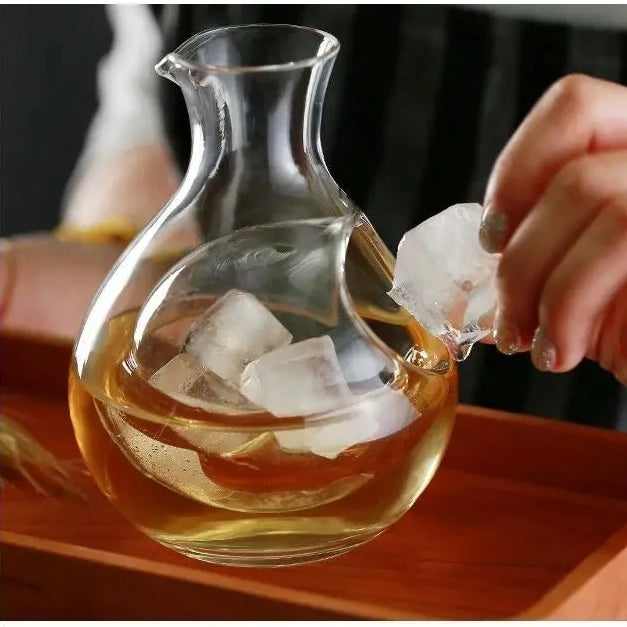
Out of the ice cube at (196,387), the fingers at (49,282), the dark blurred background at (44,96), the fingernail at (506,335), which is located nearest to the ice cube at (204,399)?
the ice cube at (196,387)

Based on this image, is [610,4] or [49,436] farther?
[610,4]

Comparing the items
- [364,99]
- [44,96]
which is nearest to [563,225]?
[364,99]

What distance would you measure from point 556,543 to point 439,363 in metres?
0.11

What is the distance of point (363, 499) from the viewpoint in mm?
513

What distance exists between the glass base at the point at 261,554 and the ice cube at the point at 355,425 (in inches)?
2.1

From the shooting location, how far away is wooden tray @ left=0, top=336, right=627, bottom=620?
494 millimetres

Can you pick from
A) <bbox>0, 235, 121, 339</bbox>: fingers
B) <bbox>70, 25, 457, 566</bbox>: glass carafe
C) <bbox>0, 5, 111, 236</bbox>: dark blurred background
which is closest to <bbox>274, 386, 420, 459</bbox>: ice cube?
<bbox>70, 25, 457, 566</bbox>: glass carafe

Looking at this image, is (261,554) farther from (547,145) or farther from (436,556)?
(547,145)

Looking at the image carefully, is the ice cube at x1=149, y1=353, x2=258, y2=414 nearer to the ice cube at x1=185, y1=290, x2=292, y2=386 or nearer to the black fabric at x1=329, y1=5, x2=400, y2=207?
the ice cube at x1=185, y1=290, x2=292, y2=386

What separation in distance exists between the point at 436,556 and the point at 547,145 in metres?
0.20

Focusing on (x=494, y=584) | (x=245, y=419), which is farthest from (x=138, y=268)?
(x=494, y=584)

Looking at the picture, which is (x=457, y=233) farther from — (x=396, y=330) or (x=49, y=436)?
(x=49, y=436)

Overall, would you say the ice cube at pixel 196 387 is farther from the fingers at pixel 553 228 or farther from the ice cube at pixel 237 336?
the fingers at pixel 553 228

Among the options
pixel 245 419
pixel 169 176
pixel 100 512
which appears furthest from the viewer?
pixel 169 176
